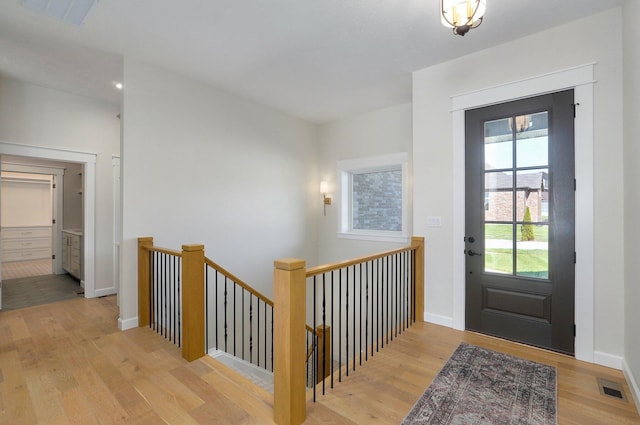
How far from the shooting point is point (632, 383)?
6.55ft

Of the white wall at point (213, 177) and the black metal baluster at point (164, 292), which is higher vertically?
the white wall at point (213, 177)

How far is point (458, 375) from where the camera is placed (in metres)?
2.21

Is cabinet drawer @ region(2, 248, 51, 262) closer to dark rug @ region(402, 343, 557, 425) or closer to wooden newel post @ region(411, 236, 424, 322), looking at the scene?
wooden newel post @ region(411, 236, 424, 322)

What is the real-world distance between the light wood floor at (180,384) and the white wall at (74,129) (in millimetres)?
1608

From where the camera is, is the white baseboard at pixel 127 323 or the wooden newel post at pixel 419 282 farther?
the wooden newel post at pixel 419 282

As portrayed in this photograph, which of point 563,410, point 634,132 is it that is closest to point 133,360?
point 563,410

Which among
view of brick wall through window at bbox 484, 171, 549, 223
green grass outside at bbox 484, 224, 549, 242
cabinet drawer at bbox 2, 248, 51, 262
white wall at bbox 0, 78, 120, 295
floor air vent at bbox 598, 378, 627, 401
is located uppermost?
white wall at bbox 0, 78, 120, 295

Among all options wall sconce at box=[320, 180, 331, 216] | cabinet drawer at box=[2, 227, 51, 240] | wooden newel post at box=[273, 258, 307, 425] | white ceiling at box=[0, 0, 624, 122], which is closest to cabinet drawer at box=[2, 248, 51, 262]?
cabinet drawer at box=[2, 227, 51, 240]

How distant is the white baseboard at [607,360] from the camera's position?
228 cm

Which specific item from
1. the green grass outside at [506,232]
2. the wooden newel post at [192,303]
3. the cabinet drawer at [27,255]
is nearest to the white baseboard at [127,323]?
the wooden newel post at [192,303]

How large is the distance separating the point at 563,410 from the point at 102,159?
5.91 metres

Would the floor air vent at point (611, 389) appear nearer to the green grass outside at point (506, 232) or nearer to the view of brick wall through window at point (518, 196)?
the green grass outside at point (506, 232)

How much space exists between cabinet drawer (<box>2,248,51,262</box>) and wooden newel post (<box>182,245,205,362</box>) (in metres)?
7.53

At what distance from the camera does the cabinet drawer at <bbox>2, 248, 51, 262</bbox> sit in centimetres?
679
